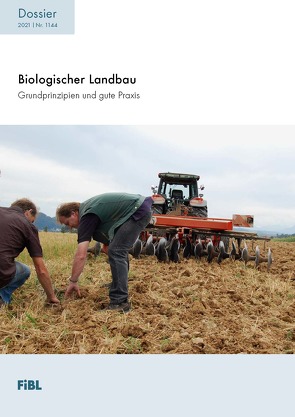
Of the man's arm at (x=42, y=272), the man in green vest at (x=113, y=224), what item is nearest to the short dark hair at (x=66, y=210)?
the man in green vest at (x=113, y=224)

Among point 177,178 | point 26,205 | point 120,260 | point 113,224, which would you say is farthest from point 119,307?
point 177,178

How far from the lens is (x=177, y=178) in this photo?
11250 millimetres

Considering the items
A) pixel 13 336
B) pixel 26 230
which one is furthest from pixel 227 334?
pixel 26 230

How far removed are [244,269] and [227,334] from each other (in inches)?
152

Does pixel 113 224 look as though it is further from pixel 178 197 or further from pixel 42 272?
pixel 178 197

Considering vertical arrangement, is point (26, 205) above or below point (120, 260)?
above

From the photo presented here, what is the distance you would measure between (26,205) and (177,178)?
6.90 meters

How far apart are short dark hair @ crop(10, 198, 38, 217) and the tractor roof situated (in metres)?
6.53

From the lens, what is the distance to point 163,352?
3527 millimetres

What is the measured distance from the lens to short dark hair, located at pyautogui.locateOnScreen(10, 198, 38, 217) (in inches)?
186

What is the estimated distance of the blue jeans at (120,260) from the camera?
4574 mm

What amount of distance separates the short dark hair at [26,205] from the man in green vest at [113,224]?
31 centimetres
